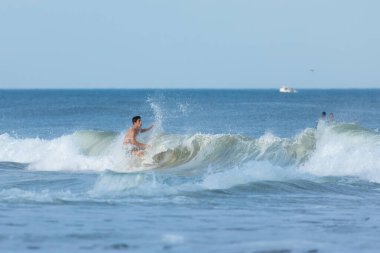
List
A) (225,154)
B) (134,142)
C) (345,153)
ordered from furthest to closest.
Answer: (225,154) → (134,142) → (345,153)

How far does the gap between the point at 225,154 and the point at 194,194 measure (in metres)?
9.74

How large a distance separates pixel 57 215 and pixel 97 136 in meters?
16.9

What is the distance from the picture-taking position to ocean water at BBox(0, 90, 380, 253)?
1090 centimetres

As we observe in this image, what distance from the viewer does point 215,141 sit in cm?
2566

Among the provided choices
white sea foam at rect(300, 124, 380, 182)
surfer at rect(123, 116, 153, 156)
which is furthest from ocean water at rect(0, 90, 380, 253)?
surfer at rect(123, 116, 153, 156)

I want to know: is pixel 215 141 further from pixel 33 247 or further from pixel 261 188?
pixel 33 247

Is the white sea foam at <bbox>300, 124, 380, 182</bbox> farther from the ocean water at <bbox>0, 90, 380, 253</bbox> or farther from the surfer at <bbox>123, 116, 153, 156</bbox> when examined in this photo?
the surfer at <bbox>123, 116, 153, 156</bbox>

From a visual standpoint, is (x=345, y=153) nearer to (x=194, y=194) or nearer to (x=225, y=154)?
(x=225, y=154)

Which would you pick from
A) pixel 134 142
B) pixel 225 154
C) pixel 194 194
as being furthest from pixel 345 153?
pixel 194 194

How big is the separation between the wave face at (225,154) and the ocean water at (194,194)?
39 mm

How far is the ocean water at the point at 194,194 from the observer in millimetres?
10898

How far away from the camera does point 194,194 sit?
1537 centimetres

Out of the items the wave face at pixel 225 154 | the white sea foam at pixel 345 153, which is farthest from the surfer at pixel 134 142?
the white sea foam at pixel 345 153

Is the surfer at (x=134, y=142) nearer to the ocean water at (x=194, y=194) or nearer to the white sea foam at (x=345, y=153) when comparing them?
the ocean water at (x=194, y=194)
